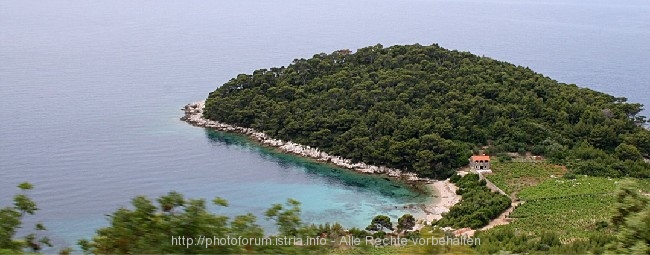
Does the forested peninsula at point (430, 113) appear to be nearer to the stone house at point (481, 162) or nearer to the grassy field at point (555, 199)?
the stone house at point (481, 162)

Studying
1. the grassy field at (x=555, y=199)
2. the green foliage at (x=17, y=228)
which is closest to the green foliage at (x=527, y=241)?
the grassy field at (x=555, y=199)

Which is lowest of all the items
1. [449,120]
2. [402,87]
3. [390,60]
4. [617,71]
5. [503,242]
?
[503,242]

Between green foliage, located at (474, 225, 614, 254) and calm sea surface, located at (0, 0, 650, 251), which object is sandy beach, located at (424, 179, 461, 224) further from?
green foliage, located at (474, 225, 614, 254)

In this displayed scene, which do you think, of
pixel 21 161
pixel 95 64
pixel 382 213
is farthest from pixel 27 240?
pixel 95 64

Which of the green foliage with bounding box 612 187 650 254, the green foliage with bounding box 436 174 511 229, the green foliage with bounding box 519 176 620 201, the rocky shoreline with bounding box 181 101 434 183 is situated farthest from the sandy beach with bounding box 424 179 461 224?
the green foliage with bounding box 612 187 650 254

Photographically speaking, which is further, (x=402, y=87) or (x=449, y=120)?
(x=402, y=87)

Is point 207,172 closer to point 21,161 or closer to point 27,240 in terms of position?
point 21,161
